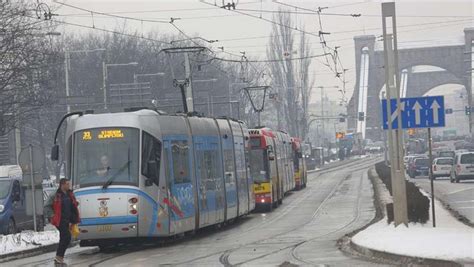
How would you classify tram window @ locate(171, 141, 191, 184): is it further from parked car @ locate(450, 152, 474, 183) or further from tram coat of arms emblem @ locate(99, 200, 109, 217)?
parked car @ locate(450, 152, 474, 183)

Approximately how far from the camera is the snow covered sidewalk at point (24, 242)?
24.1 metres

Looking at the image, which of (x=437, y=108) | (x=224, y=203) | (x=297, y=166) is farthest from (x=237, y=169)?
(x=297, y=166)

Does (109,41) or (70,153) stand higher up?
(109,41)

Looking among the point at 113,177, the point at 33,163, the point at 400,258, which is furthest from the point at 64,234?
the point at 33,163

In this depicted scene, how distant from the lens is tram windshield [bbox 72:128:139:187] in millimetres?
21828

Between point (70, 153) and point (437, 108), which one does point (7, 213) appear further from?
point (437, 108)

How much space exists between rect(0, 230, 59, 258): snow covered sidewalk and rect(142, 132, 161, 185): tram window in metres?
4.00

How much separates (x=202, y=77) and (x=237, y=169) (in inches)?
1877

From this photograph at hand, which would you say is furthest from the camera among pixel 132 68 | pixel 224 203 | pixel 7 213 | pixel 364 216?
pixel 132 68

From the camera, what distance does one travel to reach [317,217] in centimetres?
3378

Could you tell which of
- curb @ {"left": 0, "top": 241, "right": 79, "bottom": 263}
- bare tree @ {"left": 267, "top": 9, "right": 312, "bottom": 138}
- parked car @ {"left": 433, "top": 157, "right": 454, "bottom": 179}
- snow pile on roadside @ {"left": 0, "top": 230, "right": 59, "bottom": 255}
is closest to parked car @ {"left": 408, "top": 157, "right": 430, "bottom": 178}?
parked car @ {"left": 433, "top": 157, "right": 454, "bottom": 179}

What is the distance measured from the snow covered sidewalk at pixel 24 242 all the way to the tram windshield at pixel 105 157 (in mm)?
2975

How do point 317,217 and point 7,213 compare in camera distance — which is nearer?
point 7,213

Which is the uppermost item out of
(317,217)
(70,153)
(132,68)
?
(132,68)
